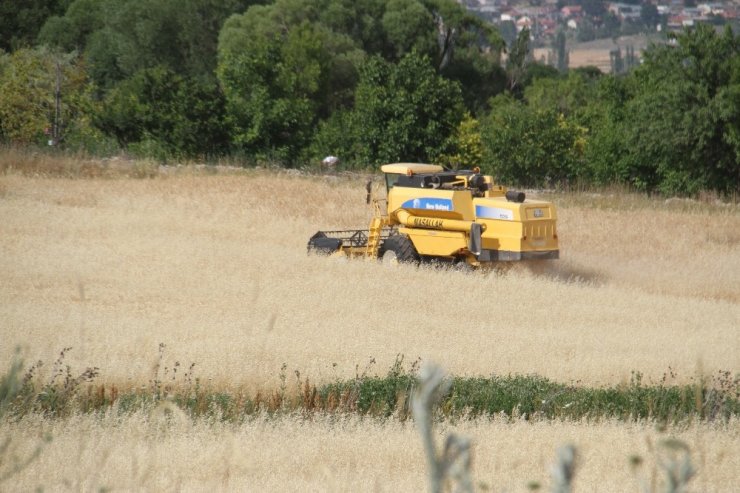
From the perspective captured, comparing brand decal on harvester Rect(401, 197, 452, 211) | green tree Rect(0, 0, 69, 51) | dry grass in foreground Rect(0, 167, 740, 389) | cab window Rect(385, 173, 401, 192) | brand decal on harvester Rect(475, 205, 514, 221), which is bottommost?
dry grass in foreground Rect(0, 167, 740, 389)

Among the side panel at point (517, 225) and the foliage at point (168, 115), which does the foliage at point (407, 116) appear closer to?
the foliage at point (168, 115)

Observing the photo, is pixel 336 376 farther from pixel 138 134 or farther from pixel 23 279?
pixel 138 134

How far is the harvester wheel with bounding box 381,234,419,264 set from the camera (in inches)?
756

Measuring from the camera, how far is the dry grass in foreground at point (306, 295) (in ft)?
40.9

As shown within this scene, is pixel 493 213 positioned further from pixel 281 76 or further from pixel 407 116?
pixel 281 76

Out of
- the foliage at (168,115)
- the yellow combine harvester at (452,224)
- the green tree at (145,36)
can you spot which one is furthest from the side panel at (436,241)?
the green tree at (145,36)

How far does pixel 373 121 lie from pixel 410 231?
997 inches

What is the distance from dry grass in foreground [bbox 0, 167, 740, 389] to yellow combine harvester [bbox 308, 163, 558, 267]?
Result: 605 mm

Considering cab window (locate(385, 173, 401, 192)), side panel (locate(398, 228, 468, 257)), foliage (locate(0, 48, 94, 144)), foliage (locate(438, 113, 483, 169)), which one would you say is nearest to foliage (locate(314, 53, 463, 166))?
foliage (locate(438, 113, 483, 169))

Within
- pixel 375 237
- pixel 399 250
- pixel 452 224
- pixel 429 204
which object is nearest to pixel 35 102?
pixel 375 237

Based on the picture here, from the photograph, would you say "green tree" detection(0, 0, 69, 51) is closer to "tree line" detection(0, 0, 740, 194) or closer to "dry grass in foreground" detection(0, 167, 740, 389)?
"tree line" detection(0, 0, 740, 194)

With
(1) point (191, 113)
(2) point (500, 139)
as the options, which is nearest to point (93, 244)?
(1) point (191, 113)

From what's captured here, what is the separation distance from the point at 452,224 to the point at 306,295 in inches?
140

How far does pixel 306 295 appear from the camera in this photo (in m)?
16.4
